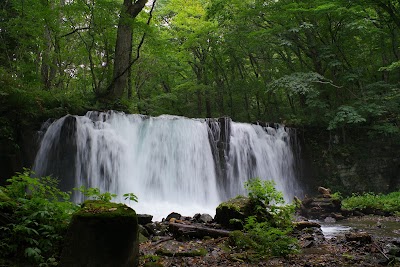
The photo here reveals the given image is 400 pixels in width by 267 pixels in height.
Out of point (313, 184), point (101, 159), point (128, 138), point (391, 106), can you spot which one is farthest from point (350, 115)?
point (101, 159)

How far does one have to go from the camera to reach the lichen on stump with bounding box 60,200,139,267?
3092mm

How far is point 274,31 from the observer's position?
15.7 meters

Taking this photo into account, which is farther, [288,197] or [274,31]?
[274,31]

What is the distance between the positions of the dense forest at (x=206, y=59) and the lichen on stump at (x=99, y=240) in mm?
6395

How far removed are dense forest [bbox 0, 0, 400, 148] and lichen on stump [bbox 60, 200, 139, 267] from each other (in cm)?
640

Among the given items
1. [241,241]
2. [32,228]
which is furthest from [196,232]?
[32,228]

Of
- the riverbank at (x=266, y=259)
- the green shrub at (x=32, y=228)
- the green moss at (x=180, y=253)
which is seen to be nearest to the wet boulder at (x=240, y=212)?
the riverbank at (x=266, y=259)

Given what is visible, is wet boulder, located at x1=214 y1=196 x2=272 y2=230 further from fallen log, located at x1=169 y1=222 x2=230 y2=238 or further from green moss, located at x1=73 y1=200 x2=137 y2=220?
green moss, located at x1=73 y1=200 x2=137 y2=220

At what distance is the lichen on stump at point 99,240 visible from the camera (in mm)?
3092

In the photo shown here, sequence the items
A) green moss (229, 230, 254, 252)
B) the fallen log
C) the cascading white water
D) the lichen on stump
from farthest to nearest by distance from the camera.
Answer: the cascading white water → the fallen log → green moss (229, 230, 254, 252) → the lichen on stump

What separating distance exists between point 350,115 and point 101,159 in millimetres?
10478

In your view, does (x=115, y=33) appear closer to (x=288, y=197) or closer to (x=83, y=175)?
(x=83, y=175)

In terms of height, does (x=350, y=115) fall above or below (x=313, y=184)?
above

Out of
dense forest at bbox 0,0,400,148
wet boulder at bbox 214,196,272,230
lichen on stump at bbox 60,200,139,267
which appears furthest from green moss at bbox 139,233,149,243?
dense forest at bbox 0,0,400,148
